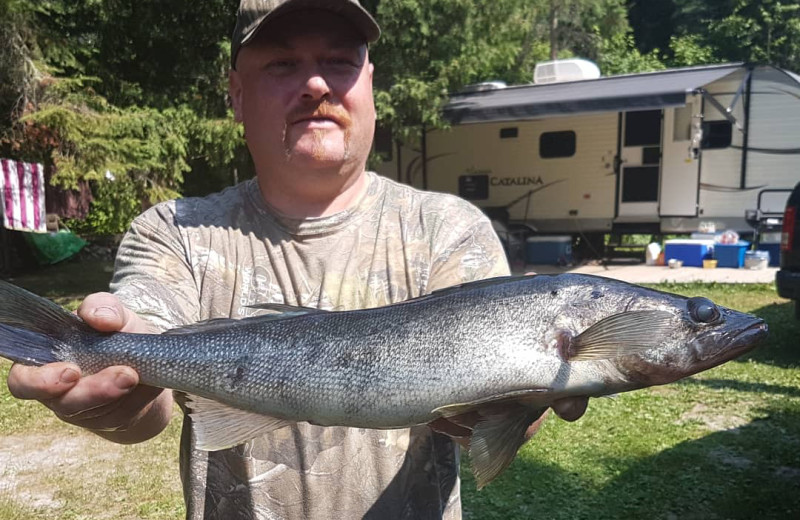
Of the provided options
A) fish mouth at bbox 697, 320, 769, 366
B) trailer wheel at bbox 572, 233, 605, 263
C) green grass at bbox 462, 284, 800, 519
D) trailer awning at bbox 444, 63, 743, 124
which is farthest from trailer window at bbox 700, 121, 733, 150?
fish mouth at bbox 697, 320, 769, 366

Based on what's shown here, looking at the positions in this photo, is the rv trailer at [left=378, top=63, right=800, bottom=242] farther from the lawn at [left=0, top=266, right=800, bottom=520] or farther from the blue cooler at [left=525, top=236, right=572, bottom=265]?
the lawn at [left=0, top=266, right=800, bottom=520]

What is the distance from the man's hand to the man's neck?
650mm

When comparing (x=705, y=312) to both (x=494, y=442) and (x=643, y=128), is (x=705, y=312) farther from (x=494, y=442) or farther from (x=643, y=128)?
(x=643, y=128)

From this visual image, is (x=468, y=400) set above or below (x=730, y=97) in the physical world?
below

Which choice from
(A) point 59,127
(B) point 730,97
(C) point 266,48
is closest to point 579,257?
(B) point 730,97

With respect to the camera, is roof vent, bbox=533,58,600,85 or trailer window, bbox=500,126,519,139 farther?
roof vent, bbox=533,58,600,85

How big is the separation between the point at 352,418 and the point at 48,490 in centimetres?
454

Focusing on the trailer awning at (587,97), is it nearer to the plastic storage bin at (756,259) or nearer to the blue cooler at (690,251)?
the blue cooler at (690,251)

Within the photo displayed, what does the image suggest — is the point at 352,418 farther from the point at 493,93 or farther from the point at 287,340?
the point at 493,93

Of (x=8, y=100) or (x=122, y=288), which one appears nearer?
(x=122, y=288)

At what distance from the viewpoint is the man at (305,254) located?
2.24 metres

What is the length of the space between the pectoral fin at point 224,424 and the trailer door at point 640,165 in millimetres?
15922

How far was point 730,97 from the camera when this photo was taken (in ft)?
50.9

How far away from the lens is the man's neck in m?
2.41
